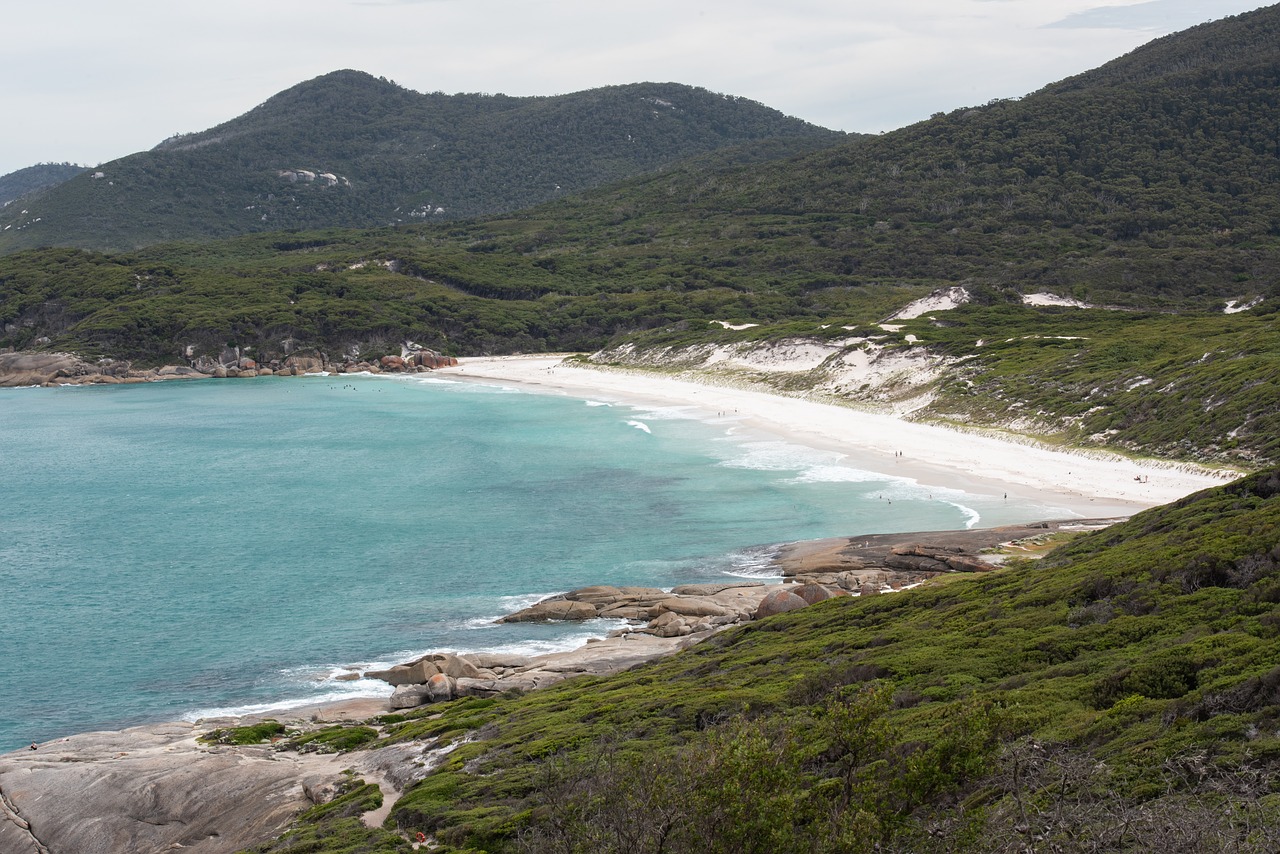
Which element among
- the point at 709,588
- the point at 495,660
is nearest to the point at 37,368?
the point at 709,588

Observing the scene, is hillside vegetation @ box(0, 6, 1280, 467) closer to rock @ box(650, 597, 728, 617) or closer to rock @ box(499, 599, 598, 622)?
rock @ box(650, 597, 728, 617)

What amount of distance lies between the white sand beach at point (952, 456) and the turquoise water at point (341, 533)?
2.49 metres

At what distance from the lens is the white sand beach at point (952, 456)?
45.3 m

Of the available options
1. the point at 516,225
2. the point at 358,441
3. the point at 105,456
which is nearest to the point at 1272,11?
the point at 516,225

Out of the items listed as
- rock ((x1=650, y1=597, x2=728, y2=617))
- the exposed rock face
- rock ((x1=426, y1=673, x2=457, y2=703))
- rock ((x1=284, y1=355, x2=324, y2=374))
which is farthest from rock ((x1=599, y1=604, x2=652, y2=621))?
rock ((x1=284, y1=355, x2=324, y2=374))

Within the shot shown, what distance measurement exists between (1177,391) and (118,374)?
4404 inches

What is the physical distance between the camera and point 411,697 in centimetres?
2672

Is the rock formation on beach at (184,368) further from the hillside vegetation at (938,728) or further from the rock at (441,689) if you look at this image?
the hillside vegetation at (938,728)

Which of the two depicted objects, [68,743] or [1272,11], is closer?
[68,743]

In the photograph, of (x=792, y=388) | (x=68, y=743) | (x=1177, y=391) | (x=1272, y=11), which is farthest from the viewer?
(x=1272, y=11)

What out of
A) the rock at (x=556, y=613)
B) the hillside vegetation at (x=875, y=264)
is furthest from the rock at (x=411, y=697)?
the hillside vegetation at (x=875, y=264)

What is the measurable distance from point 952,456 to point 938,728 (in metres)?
43.3

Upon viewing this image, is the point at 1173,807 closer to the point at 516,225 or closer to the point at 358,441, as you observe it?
the point at 358,441

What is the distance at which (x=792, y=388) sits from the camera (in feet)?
282
